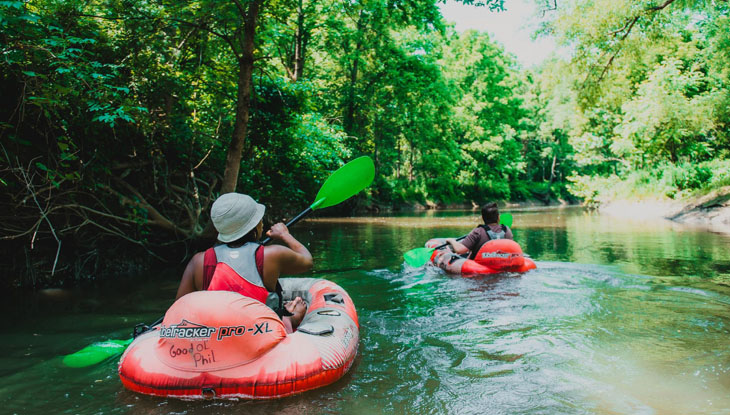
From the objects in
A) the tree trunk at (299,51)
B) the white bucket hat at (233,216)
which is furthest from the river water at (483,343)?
the tree trunk at (299,51)

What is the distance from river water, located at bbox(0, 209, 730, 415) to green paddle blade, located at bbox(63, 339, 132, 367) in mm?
76

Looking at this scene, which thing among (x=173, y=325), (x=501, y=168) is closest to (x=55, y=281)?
(x=173, y=325)

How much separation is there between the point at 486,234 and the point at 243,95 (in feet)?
12.0

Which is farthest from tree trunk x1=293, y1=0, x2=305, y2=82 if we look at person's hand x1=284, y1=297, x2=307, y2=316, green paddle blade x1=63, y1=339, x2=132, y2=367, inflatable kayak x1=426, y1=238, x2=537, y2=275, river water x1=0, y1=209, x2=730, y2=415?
green paddle blade x1=63, y1=339, x2=132, y2=367

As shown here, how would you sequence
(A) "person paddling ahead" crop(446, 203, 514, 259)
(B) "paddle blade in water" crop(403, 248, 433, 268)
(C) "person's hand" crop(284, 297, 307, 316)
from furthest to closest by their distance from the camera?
(B) "paddle blade in water" crop(403, 248, 433, 268)
(A) "person paddling ahead" crop(446, 203, 514, 259)
(C) "person's hand" crop(284, 297, 307, 316)

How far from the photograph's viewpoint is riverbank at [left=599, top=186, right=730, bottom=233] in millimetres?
13047

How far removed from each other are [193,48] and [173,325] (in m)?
5.53

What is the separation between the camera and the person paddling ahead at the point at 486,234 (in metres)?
6.62

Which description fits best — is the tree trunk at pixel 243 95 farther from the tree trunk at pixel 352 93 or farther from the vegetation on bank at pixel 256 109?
the tree trunk at pixel 352 93

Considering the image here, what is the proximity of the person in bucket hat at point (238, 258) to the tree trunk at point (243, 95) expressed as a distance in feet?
9.87

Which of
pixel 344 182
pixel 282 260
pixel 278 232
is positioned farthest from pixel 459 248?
pixel 282 260

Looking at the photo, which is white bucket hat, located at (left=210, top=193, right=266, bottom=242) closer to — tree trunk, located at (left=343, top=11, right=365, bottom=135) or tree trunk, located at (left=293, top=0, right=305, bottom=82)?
tree trunk, located at (left=293, top=0, right=305, bottom=82)

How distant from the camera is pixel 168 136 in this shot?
662 centimetres

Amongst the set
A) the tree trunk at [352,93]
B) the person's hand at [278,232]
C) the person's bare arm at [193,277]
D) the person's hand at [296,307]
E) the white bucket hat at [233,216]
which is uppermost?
the tree trunk at [352,93]
